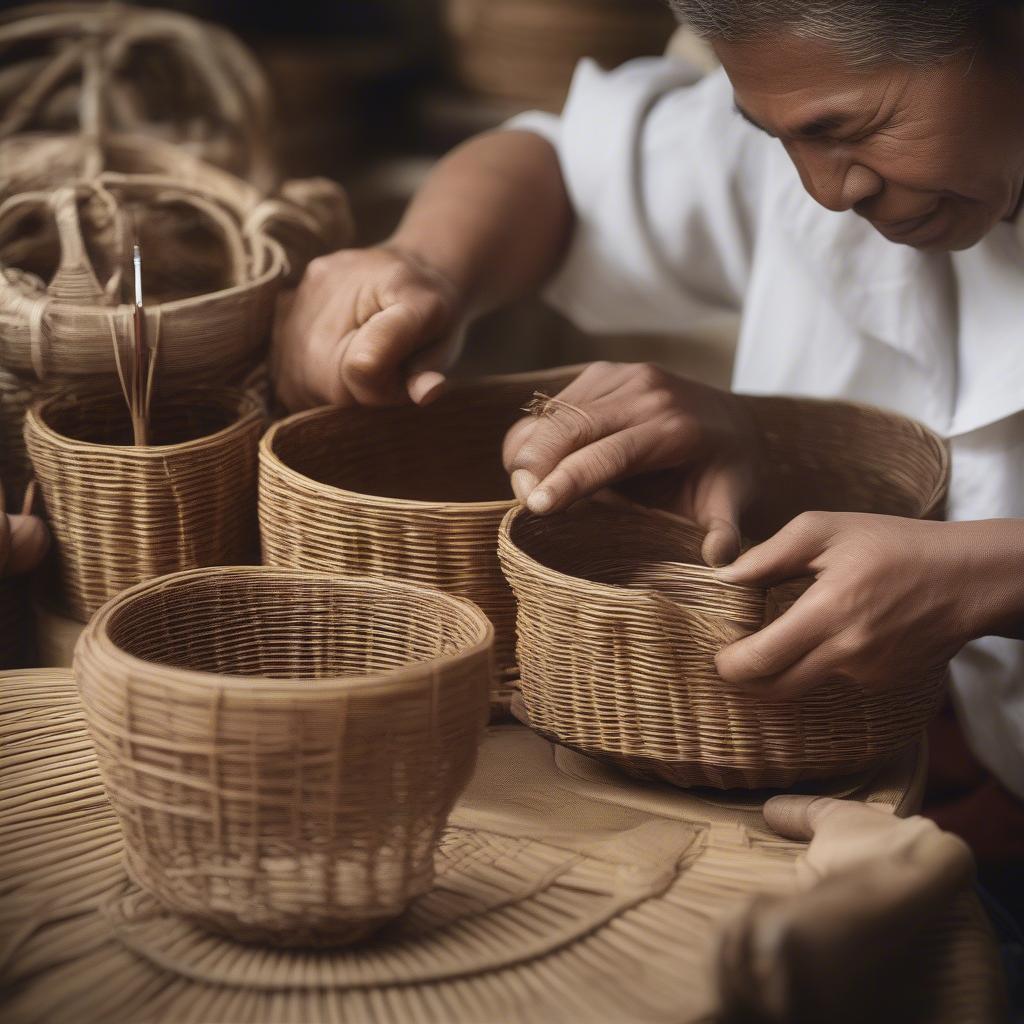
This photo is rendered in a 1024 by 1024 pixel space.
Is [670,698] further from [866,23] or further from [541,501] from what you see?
[866,23]

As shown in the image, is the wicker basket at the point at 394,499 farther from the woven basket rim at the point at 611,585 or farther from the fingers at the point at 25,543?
the fingers at the point at 25,543

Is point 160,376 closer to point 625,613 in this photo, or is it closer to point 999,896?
point 625,613

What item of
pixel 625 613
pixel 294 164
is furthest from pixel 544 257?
pixel 294 164

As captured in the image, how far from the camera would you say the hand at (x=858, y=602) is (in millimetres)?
661

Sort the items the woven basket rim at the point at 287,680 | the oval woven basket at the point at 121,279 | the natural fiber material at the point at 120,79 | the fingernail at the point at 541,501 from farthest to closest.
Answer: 1. the natural fiber material at the point at 120,79
2. the oval woven basket at the point at 121,279
3. the fingernail at the point at 541,501
4. the woven basket rim at the point at 287,680

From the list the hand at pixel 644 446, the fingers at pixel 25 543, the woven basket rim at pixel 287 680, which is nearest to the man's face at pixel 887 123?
the hand at pixel 644 446

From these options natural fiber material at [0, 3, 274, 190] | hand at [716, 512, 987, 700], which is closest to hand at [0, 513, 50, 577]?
hand at [716, 512, 987, 700]

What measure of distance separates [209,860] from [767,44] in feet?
1.83

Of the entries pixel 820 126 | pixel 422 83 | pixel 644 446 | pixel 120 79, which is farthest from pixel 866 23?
pixel 422 83

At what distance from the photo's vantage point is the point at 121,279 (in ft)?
3.36

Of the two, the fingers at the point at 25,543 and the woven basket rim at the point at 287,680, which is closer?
the woven basket rim at the point at 287,680

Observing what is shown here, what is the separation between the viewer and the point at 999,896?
1.17 meters

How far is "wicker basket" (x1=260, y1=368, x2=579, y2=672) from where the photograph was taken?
2.56 ft

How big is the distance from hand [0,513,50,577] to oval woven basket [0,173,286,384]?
12cm
